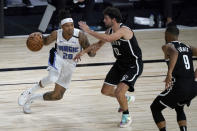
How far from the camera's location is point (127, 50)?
7191 millimetres

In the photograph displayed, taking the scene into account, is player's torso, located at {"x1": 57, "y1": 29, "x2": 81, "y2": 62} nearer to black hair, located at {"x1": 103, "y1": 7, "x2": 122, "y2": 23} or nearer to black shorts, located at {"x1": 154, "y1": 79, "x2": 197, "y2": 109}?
black hair, located at {"x1": 103, "y1": 7, "x2": 122, "y2": 23}

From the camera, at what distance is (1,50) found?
1297cm

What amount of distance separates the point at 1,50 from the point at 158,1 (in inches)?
210

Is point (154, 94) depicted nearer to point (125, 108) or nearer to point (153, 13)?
point (125, 108)

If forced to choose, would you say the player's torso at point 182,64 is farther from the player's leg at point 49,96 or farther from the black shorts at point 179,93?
the player's leg at point 49,96

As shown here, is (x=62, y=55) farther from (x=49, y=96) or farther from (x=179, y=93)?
(x=179, y=93)

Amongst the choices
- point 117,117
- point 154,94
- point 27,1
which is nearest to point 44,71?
point 154,94

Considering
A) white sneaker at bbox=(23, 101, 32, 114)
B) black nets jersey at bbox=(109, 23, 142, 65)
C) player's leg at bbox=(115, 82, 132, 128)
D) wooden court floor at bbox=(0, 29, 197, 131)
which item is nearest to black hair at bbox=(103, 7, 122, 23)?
black nets jersey at bbox=(109, 23, 142, 65)

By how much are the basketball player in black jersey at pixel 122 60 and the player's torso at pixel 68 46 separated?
1.13ft

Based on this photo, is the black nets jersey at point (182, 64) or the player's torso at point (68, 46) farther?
the player's torso at point (68, 46)

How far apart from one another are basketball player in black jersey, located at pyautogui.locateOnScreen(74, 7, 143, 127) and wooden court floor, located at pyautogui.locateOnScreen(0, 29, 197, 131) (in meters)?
0.44

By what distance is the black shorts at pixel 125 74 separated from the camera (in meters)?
7.16

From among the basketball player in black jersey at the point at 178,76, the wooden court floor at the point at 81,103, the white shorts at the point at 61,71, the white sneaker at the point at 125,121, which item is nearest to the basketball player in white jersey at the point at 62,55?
the white shorts at the point at 61,71

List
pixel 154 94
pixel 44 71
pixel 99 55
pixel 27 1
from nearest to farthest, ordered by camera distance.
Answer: pixel 154 94
pixel 44 71
pixel 99 55
pixel 27 1
